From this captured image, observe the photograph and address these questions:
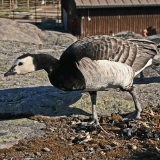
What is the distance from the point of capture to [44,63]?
25.3 ft

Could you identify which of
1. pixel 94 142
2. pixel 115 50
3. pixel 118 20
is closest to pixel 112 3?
pixel 118 20

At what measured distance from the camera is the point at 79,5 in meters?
33.3

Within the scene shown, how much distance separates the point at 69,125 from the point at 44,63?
1.20m

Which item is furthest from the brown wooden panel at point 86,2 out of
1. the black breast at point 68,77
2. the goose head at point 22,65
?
the goose head at point 22,65

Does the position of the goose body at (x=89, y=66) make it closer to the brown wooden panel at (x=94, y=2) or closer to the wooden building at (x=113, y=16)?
the wooden building at (x=113, y=16)

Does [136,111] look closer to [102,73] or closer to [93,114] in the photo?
[93,114]

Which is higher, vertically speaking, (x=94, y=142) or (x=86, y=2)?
(x=86, y=2)

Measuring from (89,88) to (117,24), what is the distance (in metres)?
28.5

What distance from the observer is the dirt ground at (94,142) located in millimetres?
6703

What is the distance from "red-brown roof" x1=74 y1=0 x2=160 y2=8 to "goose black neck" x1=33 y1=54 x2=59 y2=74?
2600cm

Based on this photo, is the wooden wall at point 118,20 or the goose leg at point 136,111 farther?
the wooden wall at point 118,20

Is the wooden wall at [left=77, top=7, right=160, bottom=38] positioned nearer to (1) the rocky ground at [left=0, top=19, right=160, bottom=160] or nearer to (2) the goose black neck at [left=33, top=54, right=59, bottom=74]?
(1) the rocky ground at [left=0, top=19, right=160, bottom=160]

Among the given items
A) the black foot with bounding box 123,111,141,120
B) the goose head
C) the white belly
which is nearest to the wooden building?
the black foot with bounding box 123,111,141,120

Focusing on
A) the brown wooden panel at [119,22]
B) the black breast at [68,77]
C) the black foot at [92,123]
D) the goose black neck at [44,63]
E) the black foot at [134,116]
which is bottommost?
the brown wooden panel at [119,22]
